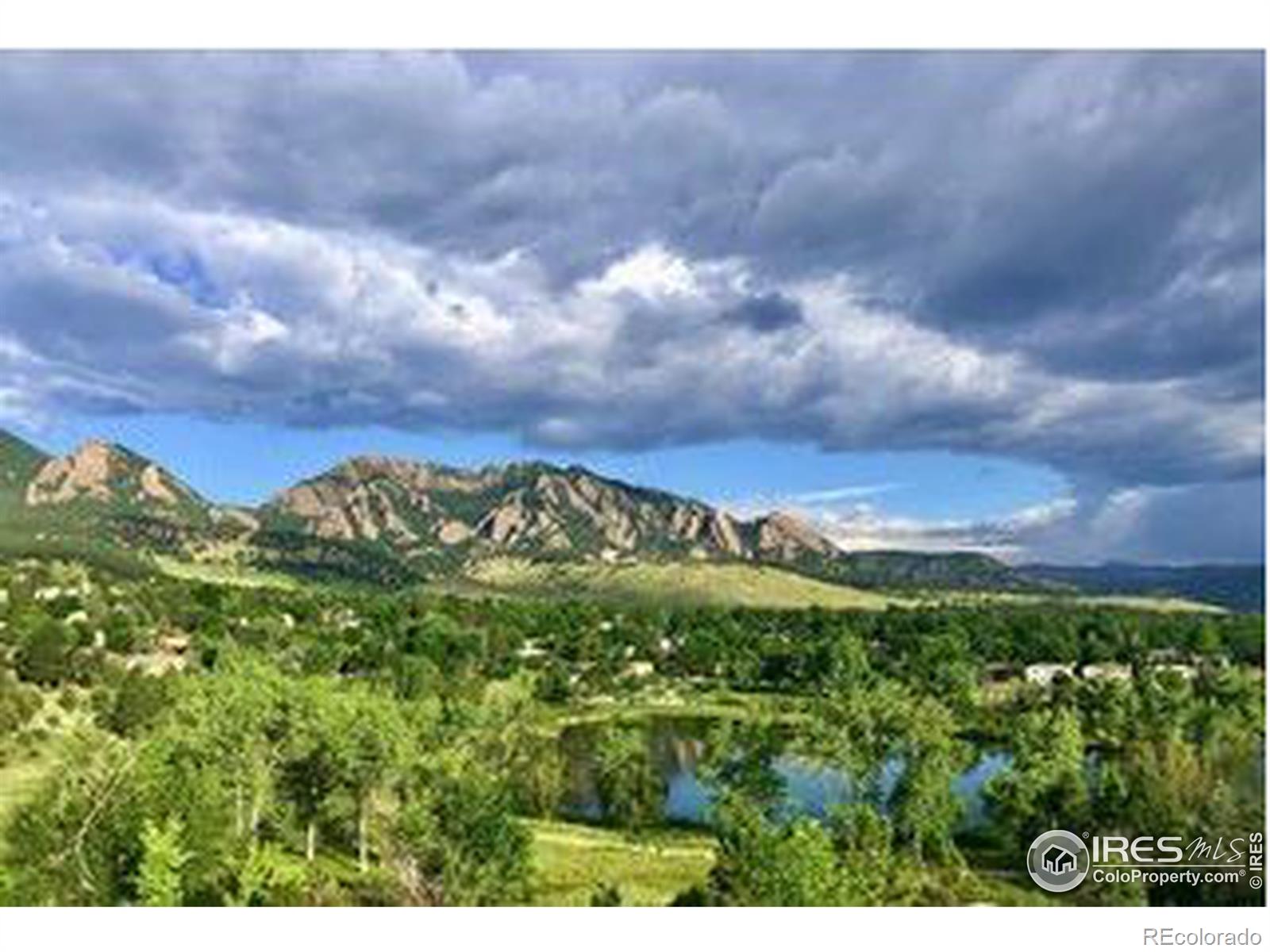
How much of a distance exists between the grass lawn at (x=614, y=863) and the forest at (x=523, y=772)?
133 mm

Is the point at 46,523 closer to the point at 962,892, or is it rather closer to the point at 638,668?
the point at 638,668

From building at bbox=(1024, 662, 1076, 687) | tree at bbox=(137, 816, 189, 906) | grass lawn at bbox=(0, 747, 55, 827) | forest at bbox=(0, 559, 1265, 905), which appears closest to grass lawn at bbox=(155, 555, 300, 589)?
forest at bbox=(0, 559, 1265, 905)

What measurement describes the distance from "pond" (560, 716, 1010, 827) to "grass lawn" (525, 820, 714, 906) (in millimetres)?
2108

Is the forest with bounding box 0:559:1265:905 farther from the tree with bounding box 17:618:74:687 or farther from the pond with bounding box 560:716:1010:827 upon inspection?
the pond with bounding box 560:716:1010:827

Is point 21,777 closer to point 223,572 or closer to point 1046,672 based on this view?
point 1046,672

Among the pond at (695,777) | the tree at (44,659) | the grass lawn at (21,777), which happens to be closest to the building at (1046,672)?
the pond at (695,777)

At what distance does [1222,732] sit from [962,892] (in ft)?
64.8

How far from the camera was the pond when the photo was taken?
39.9 m

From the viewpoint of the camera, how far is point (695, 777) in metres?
48.5

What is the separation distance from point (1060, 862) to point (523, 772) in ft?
62.5

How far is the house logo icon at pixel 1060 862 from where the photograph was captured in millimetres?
22516
